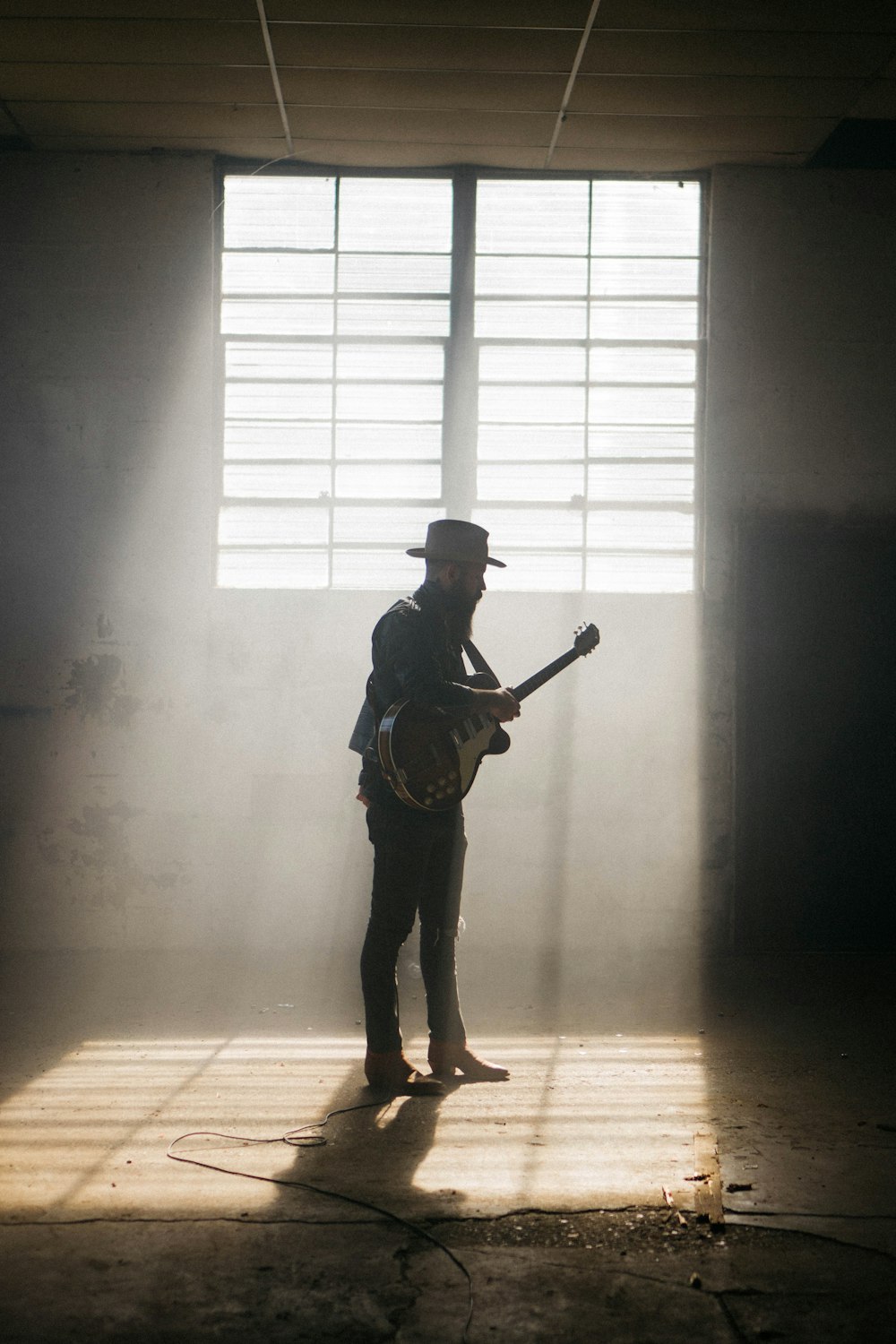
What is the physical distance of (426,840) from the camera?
3.08m

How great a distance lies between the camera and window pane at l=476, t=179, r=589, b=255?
5.05 metres

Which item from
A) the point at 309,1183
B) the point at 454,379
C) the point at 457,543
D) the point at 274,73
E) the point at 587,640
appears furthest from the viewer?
the point at 454,379

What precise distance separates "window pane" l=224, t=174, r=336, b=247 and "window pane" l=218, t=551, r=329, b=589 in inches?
54.2

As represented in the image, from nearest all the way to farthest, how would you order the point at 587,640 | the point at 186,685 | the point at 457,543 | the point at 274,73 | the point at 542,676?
1. the point at 457,543
2. the point at 542,676
3. the point at 587,640
4. the point at 274,73
5. the point at 186,685

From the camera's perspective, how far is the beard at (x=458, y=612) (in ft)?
10.5

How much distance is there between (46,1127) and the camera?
8.95 feet

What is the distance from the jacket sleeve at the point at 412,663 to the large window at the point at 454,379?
1.91m

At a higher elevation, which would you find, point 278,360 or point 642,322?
point 642,322

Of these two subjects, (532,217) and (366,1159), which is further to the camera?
(532,217)

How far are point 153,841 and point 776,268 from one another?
3.68 metres

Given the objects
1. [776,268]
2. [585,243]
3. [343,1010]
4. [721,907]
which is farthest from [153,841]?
[776,268]

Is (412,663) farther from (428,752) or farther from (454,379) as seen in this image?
(454,379)

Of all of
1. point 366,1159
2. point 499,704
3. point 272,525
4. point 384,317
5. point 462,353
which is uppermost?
point 384,317

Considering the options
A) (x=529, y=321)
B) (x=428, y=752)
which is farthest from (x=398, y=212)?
(x=428, y=752)
